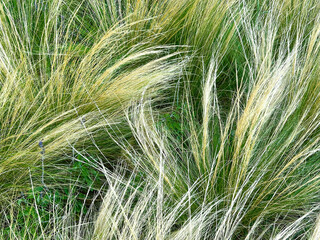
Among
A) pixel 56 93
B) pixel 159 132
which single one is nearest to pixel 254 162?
pixel 159 132

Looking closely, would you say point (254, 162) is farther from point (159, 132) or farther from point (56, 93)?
point (56, 93)

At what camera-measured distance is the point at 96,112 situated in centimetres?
149

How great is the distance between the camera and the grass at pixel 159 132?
124 cm

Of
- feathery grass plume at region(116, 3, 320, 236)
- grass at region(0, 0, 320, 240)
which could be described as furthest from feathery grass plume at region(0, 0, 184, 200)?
feathery grass plume at region(116, 3, 320, 236)

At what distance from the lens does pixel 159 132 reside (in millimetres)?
1427

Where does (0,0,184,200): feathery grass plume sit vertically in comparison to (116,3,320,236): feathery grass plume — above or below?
above

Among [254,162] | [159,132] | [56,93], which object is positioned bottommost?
[254,162]

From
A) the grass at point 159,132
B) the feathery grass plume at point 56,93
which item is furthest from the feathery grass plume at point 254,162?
the feathery grass plume at point 56,93

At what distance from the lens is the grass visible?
1.24m

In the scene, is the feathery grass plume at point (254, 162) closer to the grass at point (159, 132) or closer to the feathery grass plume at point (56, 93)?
the grass at point (159, 132)

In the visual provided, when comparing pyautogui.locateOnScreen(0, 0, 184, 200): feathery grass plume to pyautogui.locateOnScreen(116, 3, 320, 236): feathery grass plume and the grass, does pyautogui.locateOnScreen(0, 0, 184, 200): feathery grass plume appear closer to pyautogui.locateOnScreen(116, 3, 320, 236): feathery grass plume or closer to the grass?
the grass

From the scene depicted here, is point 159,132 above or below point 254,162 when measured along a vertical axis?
above

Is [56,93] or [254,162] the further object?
[56,93]

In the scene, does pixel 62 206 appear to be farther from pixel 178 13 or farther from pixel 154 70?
pixel 178 13
